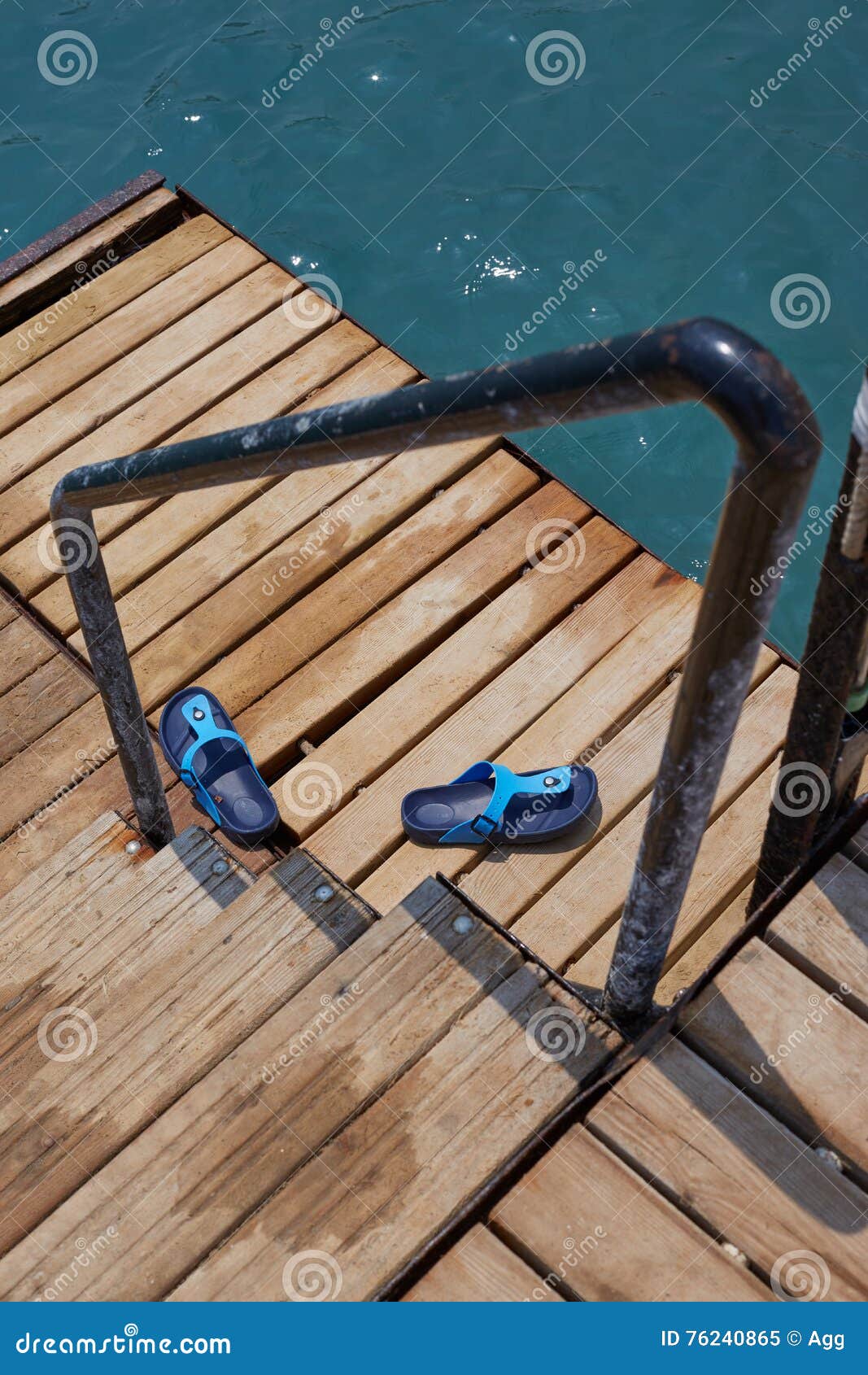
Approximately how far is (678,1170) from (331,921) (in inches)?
35.3

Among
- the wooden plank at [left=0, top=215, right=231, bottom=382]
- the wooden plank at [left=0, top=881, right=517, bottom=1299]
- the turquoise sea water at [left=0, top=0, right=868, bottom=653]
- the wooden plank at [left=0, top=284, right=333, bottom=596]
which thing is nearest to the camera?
the wooden plank at [left=0, top=881, right=517, bottom=1299]

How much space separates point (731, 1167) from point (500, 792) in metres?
1.34

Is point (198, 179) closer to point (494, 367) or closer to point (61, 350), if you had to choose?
point (61, 350)

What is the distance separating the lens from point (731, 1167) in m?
2.15

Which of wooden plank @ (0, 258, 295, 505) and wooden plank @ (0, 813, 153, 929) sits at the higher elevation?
wooden plank @ (0, 258, 295, 505)

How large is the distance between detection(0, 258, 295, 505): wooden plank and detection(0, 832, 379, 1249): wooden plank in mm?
1826

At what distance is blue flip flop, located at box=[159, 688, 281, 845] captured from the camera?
3443 mm

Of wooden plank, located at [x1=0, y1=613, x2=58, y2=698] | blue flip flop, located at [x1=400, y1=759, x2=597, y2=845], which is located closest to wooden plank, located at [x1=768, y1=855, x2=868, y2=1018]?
blue flip flop, located at [x1=400, y1=759, x2=597, y2=845]

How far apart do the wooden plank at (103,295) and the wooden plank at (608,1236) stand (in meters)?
3.40

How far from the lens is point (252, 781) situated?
3.52 meters

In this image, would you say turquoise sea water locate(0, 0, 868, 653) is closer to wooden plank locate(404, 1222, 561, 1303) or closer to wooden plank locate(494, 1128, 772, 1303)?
wooden plank locate(494, 1128, 772, 1303)

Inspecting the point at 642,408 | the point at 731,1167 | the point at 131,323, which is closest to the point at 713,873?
the point at 731,1167
